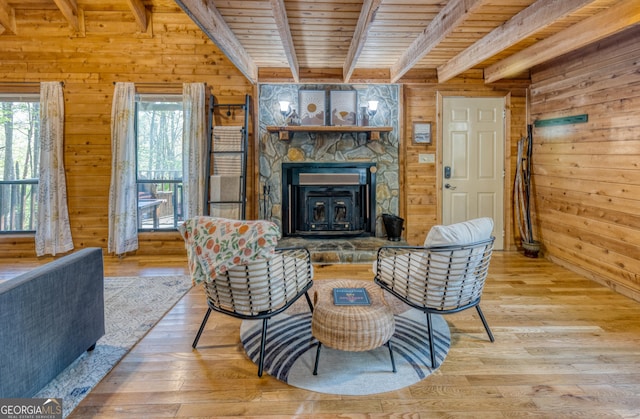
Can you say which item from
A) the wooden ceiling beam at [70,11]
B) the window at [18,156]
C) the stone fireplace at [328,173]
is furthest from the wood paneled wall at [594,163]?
the window at [18,156]

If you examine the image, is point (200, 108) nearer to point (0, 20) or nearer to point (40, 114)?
point (40, 114)

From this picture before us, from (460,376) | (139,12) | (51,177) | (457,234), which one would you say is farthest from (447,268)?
(51,177)

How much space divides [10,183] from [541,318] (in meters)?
6.32

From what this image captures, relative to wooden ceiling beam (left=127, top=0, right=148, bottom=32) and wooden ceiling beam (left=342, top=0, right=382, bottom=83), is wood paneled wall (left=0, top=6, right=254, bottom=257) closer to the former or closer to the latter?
wooden ceiling beam (left=127, top=0, right=148, bottom=32)

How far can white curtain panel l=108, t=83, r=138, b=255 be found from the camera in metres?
4.41

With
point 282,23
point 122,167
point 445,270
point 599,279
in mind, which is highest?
point 282,23

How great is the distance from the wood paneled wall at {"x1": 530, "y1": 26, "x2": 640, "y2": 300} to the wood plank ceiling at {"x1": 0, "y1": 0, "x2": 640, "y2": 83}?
46cm

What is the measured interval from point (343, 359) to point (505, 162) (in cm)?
390

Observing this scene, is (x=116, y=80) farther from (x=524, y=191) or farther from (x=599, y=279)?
(x=599, y=279)

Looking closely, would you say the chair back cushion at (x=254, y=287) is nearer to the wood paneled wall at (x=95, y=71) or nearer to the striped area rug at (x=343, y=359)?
the striped area rug at (x=343, y=359)

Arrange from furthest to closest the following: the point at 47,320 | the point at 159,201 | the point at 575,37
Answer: the point at 159,201 → the point at 575,37 → the point at 47,320

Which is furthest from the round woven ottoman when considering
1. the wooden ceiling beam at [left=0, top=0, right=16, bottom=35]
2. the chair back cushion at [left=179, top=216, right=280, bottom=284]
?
the wooden ceiling beam at [left=0, top=0, right=16, bottom=35]

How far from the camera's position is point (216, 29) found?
113 inches

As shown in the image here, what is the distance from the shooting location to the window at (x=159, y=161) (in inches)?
184
